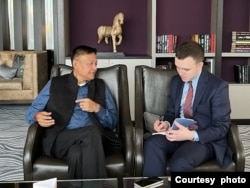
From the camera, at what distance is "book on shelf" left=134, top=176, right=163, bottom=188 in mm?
1854

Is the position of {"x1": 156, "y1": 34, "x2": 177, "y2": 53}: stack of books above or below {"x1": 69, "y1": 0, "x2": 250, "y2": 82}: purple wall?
below

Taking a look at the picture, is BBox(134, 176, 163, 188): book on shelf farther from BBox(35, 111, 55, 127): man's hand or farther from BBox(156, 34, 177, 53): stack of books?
BBox(156, 34, 177, 53): stack of books

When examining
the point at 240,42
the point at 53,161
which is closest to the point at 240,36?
the point at 240,42

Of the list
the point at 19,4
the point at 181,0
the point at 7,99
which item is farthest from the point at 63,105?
the point at 19,4

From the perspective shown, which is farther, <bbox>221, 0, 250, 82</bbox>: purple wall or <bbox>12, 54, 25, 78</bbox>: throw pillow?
<bbox>12, 54, 25, 78</bbox>: throw pillow

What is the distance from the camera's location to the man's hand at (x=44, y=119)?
2.42m

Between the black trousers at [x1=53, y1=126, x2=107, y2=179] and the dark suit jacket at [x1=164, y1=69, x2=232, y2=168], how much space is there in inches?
24.1

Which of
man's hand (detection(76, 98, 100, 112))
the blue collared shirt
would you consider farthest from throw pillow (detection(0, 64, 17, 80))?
man's hand (detection(76, 98, 100, 112))

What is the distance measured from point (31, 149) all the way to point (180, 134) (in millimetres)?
890

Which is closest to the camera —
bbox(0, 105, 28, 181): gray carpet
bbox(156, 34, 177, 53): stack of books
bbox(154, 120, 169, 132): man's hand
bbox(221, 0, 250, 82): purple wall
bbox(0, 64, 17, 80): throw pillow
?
bbox(154, 120, 169, 132): man's hand

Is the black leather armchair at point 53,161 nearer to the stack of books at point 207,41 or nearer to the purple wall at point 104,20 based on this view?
the stack of books at point 207,41

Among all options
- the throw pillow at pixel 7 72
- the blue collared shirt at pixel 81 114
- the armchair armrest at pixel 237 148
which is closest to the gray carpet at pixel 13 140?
the throw pillow at pixel 7 72

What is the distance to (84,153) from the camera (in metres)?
2.29

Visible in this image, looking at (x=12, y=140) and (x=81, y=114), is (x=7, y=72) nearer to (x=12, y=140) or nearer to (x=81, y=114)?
(x=12, y=140)
